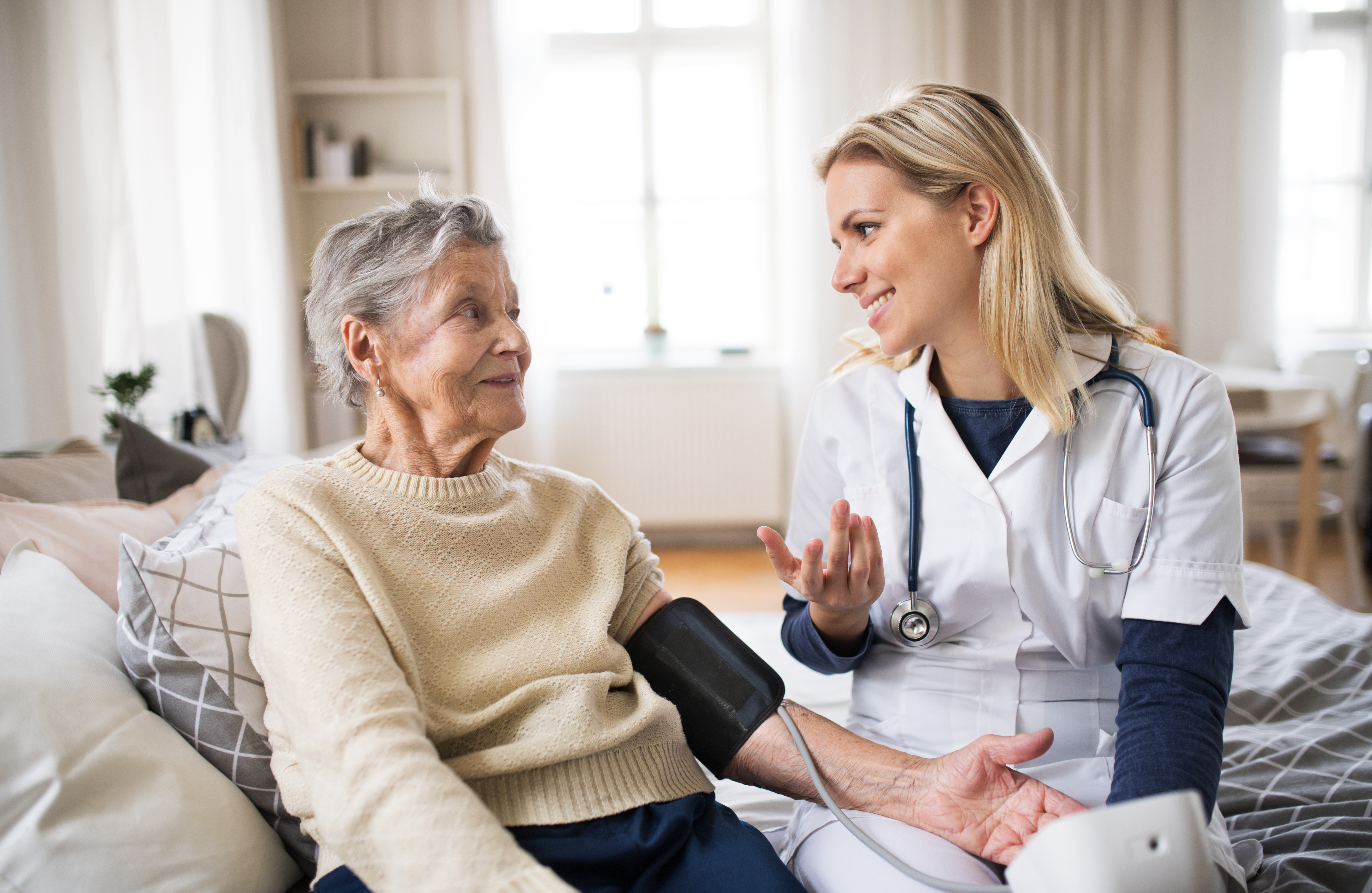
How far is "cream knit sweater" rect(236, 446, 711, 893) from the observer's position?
78 cm

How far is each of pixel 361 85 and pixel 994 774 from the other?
4271 millimetres

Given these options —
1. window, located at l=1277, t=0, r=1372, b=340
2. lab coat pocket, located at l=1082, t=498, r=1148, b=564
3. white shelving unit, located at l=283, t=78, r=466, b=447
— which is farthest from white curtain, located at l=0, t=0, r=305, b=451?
window, located at l=1277, t=0, r=1372, b=340

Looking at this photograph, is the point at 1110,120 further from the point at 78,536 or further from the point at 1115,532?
the point at 78,536

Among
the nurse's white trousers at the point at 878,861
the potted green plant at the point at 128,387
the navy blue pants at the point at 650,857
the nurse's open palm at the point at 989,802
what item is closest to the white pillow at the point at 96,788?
the navy blue pants at the point at 650,857

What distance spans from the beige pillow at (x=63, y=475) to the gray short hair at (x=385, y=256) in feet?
1.93

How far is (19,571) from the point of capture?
3.37 ft

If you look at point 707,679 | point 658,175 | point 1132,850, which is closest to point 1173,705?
point 1132,850

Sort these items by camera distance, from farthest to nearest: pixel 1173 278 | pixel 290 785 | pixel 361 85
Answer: pixel 1173 278
pixel 361 85
pixel 290 785

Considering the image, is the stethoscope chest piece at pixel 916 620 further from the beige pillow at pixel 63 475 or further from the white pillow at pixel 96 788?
the beige pillow at pixel 63 475

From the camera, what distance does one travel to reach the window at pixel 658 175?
177 inches

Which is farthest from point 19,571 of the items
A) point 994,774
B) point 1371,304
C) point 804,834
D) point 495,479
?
point 1371,304

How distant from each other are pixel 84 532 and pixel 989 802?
3.68ft

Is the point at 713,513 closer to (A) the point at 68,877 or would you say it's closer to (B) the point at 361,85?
(B) the point at 361,85

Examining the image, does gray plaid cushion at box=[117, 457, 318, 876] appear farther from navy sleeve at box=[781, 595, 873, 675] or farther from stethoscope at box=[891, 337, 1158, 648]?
stethoscope at box=[891, 337, 1158, 648]
